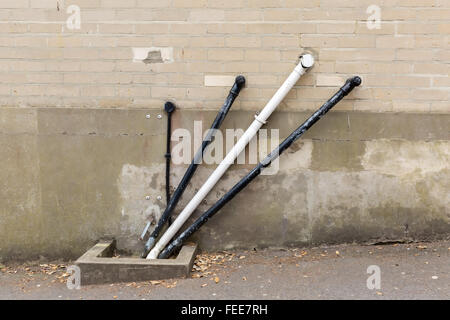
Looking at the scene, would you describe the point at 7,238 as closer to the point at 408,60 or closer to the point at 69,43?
the point at 69,43

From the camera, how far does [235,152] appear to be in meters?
4.87

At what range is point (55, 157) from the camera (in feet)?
16.7

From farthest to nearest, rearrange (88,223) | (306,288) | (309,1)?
(88,223)
(309,1)
(306,288)

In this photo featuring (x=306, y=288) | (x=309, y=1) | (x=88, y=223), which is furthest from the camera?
(x=88, y=223)

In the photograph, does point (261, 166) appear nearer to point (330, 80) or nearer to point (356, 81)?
point (330, 80)

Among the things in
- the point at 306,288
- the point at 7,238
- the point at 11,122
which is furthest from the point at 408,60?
the point at 7,238

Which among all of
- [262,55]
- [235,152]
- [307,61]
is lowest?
[235,152]

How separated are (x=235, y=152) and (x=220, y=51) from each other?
110 centimetres

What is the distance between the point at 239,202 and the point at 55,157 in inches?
83.6

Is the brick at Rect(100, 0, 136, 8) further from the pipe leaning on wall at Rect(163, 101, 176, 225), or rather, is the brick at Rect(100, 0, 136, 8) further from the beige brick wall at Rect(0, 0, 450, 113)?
the pipe leaning on wall at Rect(163, 101, 176, 225)

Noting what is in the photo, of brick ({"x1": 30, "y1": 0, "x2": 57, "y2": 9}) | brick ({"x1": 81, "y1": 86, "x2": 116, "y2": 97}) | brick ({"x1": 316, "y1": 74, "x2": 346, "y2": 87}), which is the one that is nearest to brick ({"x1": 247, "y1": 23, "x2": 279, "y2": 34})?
brick ({"x1": 316, "y1": 74, "x2": 346, "y2": 87})

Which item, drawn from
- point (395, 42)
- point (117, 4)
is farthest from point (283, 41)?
point (117, 4)

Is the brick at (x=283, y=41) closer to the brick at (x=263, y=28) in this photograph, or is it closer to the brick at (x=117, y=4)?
the brick at (x=263, y=28)

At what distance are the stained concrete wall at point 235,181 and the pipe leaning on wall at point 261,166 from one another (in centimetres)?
16
